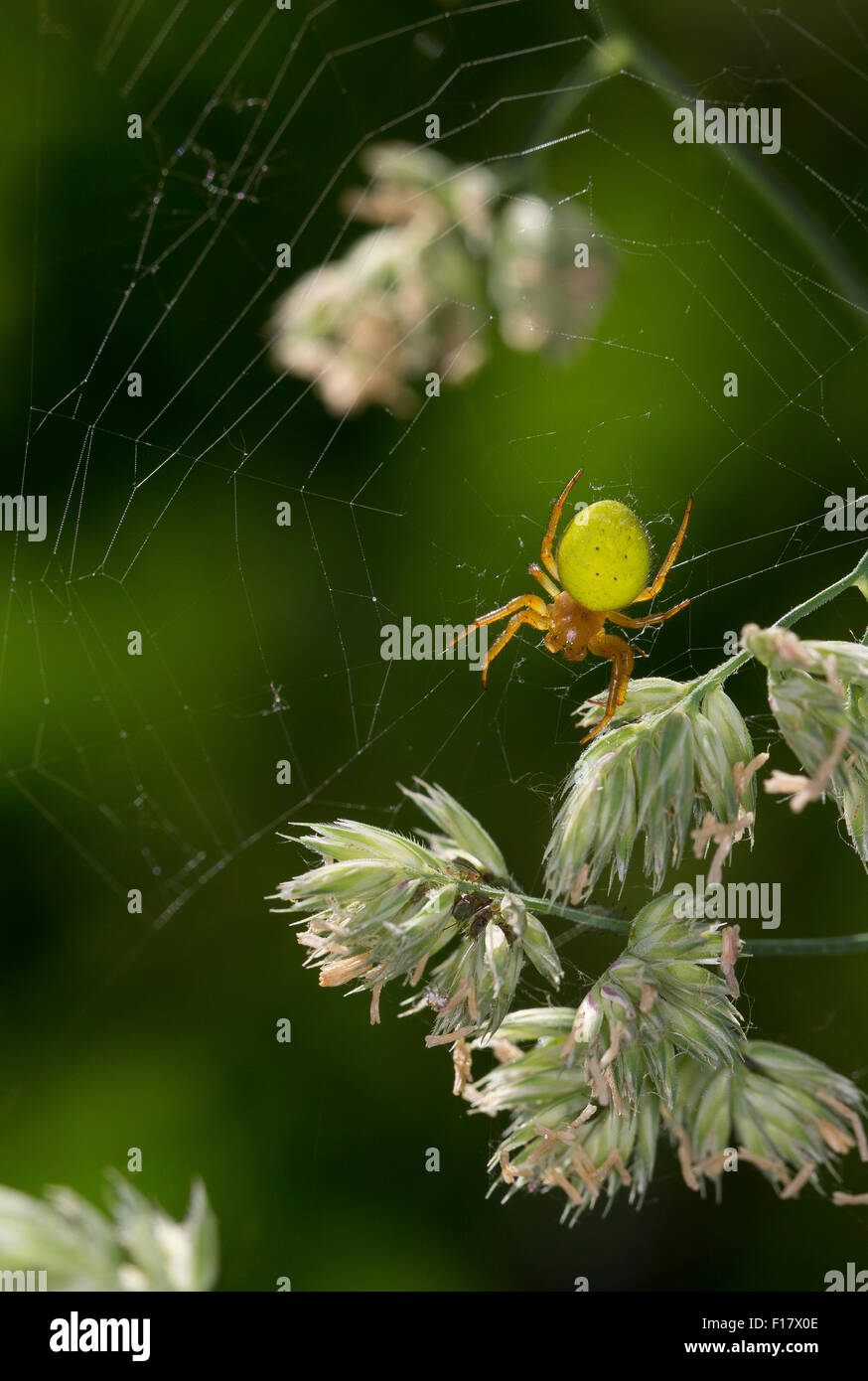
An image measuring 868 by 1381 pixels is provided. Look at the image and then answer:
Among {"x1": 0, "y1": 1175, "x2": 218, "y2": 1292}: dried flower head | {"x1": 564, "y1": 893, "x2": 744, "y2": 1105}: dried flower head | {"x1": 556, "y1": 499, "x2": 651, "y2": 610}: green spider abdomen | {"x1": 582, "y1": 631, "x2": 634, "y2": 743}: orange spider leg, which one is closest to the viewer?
{"x1": 0, "y1": 1175, "x2": 218, "y2": 1292}: dried flower head

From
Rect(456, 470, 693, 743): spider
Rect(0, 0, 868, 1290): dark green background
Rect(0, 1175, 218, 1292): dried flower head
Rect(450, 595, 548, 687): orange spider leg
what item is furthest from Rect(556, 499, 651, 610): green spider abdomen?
Rect(0, 1175, 218, 1292): dried flower head

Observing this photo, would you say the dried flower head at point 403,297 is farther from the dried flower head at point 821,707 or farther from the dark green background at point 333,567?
the dried flower head at point 821,707

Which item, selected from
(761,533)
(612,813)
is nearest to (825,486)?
(761,533)

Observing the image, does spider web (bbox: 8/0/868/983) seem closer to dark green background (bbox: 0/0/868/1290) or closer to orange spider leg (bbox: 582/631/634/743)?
dark green background (bbox: 0/0/868/1290)

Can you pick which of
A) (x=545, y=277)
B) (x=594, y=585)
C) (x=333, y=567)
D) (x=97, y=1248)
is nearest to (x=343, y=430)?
(x=333, y=567)

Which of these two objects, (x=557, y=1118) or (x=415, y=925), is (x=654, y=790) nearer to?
(x=415, y=925)

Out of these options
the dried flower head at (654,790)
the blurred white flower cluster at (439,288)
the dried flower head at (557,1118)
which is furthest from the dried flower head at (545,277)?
the dried flower head at (557,1118)

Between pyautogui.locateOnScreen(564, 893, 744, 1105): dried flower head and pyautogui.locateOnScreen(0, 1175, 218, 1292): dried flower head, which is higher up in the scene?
pyautogui.locateOnScreen(564, 893, 744, 1105): dried flower head
